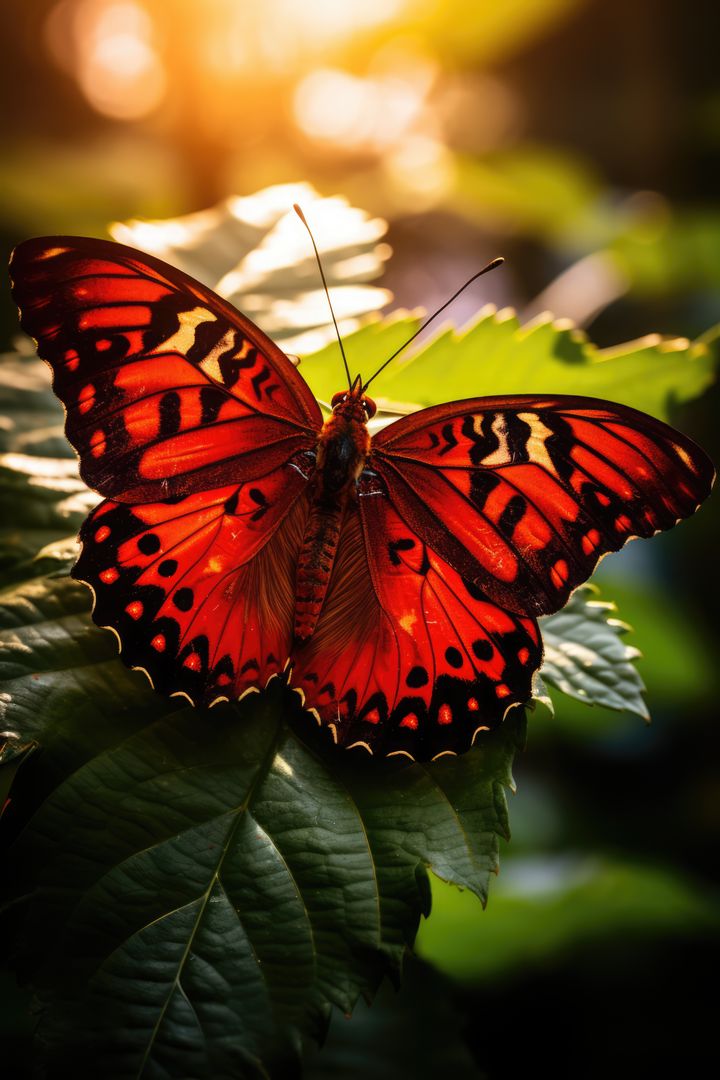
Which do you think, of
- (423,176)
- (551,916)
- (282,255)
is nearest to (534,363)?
(282,255)

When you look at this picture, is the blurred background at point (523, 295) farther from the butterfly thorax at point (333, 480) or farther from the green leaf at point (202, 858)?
the green leaf at point (202, 858)

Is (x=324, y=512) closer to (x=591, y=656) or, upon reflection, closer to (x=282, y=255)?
(x=591, y=656)

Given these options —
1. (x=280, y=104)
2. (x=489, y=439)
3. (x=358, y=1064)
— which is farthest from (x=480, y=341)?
(x=280, y=104)

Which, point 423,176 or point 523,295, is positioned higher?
point 523,295

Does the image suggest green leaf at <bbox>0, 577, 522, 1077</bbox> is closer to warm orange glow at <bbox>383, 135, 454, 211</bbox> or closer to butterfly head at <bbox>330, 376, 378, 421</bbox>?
butterfly head at <bbox>330, 376, 378, 421</bbox>

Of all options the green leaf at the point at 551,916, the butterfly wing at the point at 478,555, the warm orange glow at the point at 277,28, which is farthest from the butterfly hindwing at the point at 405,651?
the warm orange glow at the point at 277,28

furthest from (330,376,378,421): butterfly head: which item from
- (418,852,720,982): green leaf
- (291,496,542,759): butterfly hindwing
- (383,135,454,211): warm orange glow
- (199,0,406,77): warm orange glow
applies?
(383,135,454,211): warm orange glow

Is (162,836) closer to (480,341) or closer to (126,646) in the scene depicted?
(126,646)
